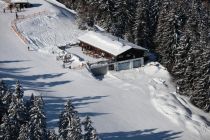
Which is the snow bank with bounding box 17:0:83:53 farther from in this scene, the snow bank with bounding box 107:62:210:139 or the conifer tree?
the conifer tree

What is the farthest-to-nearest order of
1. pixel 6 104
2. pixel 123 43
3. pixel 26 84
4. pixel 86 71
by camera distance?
pixel 123 43
pixel 86 71
pixel 26 84
pixel 6 104

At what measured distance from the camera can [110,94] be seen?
2827 inches

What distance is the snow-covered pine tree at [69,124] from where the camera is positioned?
47875 millimetres

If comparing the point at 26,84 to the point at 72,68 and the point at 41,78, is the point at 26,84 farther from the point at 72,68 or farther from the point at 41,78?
the point at 72,68

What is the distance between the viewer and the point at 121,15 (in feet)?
306

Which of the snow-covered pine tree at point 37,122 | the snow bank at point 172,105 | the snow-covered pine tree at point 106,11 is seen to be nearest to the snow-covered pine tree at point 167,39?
the snow bank at point 172,105

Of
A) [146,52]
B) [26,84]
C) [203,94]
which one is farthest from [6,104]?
[146,52]

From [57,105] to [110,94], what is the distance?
9.89m

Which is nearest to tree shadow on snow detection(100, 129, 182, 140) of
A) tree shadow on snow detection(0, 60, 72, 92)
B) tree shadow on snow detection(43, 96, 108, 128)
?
tree shadow on snow detection(43, 96, 108, 128)

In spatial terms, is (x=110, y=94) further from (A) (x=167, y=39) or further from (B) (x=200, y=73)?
(A) (x=167, y=39)

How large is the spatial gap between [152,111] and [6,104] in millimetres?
24253

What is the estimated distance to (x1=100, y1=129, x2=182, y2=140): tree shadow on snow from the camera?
60.1m

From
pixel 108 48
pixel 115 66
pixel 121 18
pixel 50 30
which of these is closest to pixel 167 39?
pixel 108 48

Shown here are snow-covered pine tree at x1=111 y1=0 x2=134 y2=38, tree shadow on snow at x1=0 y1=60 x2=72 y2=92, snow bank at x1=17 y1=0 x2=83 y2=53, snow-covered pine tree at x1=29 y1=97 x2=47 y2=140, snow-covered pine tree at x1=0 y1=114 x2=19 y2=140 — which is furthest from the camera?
snow-covered pine tree at x1=111 y1=0 x2=134 y2=38
